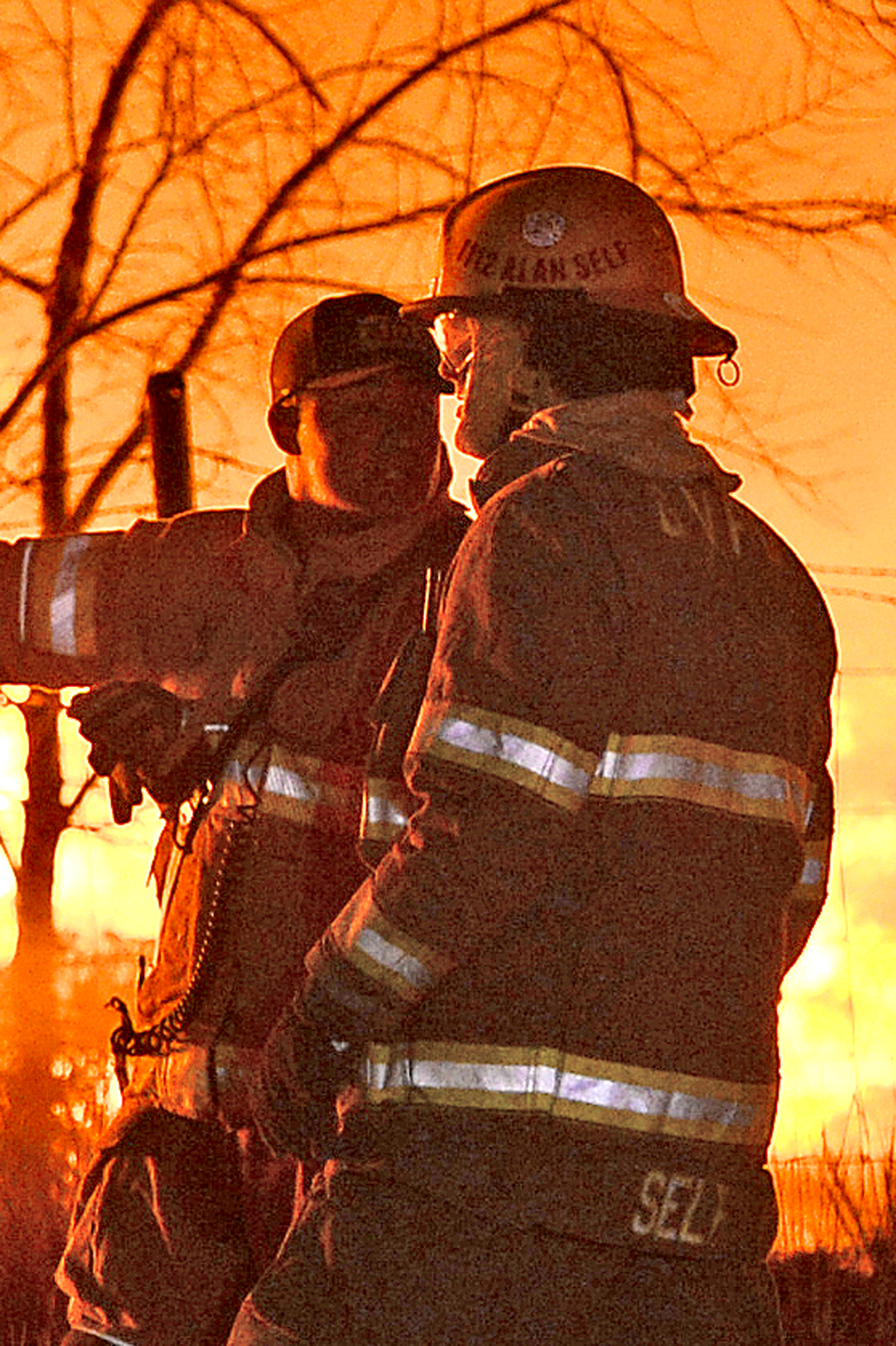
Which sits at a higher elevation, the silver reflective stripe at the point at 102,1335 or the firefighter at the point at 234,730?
the firefighter at the point at 234,730

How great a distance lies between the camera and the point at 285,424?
4.34 metres

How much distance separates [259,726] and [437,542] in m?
0.46

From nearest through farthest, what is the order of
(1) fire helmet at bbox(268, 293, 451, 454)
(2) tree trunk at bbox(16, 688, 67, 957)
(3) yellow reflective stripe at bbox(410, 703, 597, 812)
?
(3) yellow reflective stripe at bbox(410, 703, 597, 812) → (1) fire helmet at bbox(268, 293, 451, 454) → (2) tree trunk at bbox(16, 688, 67, 957)

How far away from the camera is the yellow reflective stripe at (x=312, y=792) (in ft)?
12.9

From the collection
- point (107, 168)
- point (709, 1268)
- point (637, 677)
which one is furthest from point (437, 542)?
point (107, 168)

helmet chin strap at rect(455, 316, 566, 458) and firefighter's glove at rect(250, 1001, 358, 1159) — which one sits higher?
helmet chin strap at rect(455, 316, 566, 458)

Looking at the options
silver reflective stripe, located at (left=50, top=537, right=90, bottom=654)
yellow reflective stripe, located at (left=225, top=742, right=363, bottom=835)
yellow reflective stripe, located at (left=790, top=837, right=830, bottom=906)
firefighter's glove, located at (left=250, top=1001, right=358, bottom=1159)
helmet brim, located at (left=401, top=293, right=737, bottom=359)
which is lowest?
firefighter's glove, located at (left=250, top=1001, right=358, bottom=1159)

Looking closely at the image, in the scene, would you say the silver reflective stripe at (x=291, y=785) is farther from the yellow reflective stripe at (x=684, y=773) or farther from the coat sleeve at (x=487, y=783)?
the yellow reflective stripe at (x=684, y=773)

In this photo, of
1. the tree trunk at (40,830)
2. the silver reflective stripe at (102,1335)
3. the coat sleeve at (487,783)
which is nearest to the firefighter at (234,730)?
the silver reflective stripe at (102,1335)

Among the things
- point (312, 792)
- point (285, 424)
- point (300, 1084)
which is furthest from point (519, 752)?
point (285, 424)

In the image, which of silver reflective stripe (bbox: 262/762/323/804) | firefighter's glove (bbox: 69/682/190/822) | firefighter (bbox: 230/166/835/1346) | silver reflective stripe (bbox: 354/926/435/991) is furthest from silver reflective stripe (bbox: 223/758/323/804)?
silver reflective stripe (bbox: 354/926/435/991)

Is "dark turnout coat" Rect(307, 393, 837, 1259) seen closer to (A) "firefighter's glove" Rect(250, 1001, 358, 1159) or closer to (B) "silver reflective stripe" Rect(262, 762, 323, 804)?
(A) "firefighter's glove" Rect(250, 1001, 358, 1159)

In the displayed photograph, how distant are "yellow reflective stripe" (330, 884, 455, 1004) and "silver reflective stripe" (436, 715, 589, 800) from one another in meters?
0.24

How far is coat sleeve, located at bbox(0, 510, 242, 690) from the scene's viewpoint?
4.27 metres
